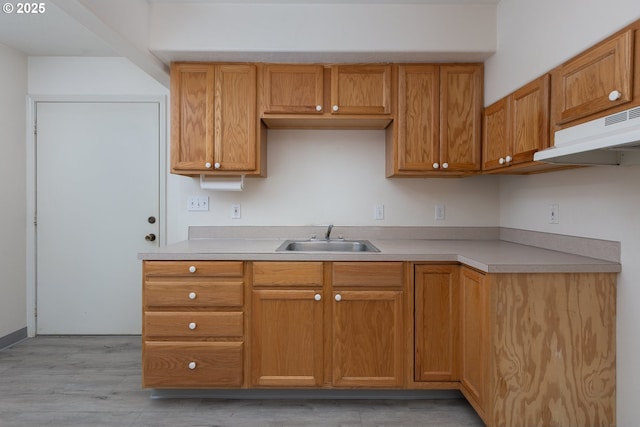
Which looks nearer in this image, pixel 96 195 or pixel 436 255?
pixel 436 255

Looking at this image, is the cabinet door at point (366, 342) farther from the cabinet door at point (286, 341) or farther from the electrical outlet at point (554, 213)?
the electrical outlet at point (554, 213)

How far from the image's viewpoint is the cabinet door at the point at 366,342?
2104 millimetres

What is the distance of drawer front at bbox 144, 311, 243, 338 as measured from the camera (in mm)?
2098

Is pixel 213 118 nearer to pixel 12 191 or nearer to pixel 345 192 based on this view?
pixel 345 192

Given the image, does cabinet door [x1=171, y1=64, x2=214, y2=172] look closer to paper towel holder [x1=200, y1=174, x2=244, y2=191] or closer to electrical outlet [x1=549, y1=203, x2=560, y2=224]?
paper towel holder [x1=200, y1=174, x2=244, y2=191]

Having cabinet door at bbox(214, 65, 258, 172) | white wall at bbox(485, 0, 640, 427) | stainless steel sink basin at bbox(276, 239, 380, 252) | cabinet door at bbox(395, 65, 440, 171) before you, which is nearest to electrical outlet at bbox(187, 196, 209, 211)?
cabinet door at bbox(214, 65, 258, 172)

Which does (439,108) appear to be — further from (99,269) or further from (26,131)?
(26,131)

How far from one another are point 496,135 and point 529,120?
0.37 m

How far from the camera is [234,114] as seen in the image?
247 centimetres

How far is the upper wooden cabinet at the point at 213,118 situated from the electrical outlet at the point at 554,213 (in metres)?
1.82

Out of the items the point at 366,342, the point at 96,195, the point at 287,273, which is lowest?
the point at 366,342

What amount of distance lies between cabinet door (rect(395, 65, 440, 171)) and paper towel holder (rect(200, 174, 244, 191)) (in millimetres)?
1122

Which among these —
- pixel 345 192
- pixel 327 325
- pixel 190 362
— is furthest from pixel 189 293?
pixel 345 192

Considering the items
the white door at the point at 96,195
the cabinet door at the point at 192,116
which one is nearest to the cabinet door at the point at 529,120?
the cabinet door at the point at 192,116
